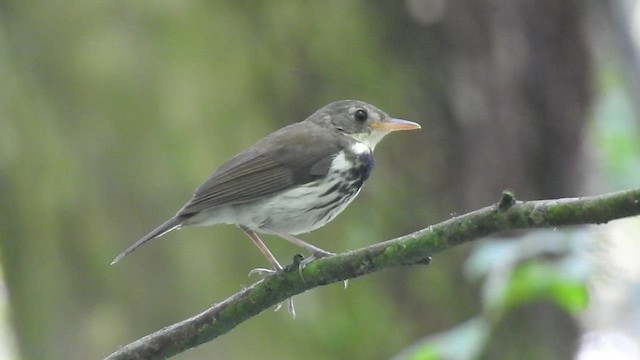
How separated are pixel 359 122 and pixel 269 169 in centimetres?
60

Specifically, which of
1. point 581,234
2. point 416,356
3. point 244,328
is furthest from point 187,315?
point 581,234

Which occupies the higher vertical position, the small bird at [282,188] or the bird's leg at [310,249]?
the small bird at [282,188]

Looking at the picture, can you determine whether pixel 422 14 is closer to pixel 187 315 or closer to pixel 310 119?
pixel 310 119

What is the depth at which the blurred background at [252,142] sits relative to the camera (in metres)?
4.55

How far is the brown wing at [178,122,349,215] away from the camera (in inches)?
134

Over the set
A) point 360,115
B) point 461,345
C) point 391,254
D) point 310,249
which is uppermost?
point 360,115

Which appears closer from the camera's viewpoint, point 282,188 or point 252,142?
point 282,188

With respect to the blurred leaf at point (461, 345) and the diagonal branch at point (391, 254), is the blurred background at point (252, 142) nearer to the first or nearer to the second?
the blurred leaf at point (461, 345)

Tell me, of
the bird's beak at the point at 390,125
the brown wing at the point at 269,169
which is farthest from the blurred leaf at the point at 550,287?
the bird's beak at the point at 390,125

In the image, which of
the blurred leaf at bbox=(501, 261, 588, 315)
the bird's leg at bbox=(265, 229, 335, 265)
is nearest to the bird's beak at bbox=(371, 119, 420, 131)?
the bird's leg at bbox=(265, 229, 335, 265)

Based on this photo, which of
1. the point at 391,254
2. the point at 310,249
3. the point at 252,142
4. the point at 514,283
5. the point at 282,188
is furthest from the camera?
the point at 252,142

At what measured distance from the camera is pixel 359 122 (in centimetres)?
400

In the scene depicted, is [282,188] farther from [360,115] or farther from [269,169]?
[360,115]

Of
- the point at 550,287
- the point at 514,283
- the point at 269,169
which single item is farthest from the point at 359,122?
the point at 550,287
